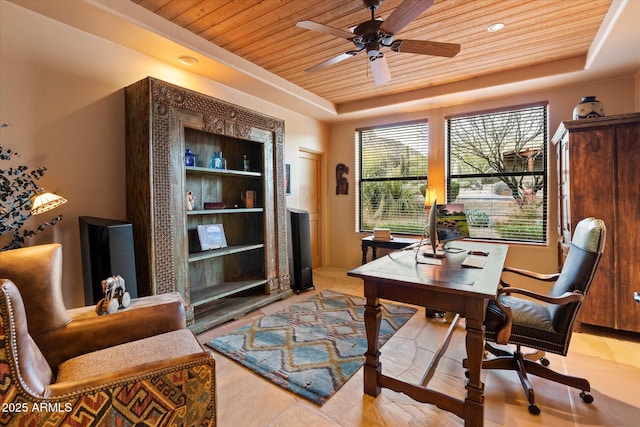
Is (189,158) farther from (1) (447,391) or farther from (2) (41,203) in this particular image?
(1) (447,391)

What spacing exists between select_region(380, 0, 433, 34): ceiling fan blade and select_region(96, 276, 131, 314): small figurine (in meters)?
2.36

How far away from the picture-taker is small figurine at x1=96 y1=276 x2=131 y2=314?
5.34 feet

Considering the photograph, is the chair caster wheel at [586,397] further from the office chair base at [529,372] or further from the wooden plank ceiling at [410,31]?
the wooden plank ceiling at [410,31]

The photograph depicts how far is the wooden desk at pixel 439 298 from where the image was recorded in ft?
4.91

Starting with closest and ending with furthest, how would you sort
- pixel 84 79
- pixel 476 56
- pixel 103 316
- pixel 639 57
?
pixel 103 316 < pixel 84 79 < pixel 639 57 < pixel 476 56

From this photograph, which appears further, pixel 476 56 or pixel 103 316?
pixel 476 56

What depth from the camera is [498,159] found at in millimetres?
3957

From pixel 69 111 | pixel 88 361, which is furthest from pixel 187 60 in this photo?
pixel 88 361

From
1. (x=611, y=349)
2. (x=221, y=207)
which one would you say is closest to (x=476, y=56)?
(x=611, y=349)

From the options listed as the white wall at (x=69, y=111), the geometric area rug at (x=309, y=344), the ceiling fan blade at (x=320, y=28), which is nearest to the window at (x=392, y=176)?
the geometric area rug at (x=309, y=344)

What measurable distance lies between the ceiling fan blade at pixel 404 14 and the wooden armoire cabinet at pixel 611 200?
207 centimetres

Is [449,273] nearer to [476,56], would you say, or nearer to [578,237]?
[578,237]

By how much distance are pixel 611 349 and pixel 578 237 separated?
4.36 ft

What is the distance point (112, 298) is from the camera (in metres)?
1.68
